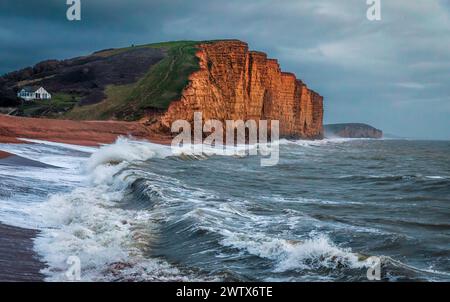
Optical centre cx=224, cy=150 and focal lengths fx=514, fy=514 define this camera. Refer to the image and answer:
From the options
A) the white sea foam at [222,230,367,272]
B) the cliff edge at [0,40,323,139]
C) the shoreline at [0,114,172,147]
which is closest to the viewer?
the white sea foam at [222,230,367,272]

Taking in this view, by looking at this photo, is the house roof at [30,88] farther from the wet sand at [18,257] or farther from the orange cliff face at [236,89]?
the wet sand at [18,257]

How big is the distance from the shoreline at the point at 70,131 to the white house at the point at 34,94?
20738 millimetres

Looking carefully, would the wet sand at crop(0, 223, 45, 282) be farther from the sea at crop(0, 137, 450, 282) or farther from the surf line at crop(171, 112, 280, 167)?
the surf line at crop(171, 112, 280, 167)

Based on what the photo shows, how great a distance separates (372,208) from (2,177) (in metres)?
11.0

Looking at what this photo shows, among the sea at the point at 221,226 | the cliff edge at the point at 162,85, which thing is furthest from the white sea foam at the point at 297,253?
the cliff edge at the point at 162,85

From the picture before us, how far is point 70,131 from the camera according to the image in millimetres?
43344

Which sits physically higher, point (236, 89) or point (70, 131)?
point (236, 89)

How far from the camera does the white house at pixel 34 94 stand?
6840 centimetres

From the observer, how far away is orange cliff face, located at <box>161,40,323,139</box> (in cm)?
6203

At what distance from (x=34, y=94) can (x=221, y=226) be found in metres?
63.6

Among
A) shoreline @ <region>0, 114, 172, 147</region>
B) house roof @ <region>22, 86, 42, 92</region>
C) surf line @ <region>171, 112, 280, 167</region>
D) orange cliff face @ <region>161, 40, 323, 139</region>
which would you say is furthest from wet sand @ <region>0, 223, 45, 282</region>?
house roof @ <region>22, 86, 42, 92</region>
